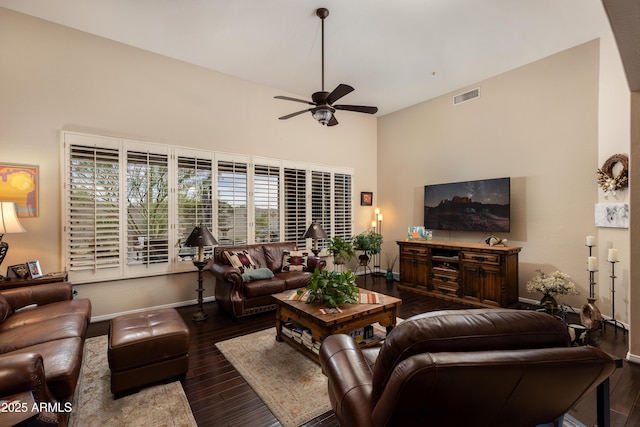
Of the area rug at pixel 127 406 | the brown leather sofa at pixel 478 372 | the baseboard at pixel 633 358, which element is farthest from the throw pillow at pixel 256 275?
the baseboard at pixel 633 358

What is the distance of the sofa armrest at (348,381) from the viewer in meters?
1.29

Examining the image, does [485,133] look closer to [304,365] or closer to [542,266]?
[542,266]

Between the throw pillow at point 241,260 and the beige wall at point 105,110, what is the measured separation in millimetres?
738

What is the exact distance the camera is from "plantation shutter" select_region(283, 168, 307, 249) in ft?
18.5

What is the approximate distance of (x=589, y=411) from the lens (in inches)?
83.1

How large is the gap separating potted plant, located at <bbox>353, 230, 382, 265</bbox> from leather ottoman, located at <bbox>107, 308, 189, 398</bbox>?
14.1ft

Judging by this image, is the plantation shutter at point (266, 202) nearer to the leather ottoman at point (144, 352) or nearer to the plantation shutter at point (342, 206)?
the plantation shutter at point (342, 206)

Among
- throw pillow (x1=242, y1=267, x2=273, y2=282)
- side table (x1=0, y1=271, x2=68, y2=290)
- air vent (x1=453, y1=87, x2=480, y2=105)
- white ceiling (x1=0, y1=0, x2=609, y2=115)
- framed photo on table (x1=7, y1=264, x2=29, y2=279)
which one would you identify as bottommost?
throw pillow (x1=242, y1=267, x2=273, y2=282)

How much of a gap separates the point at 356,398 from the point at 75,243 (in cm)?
411

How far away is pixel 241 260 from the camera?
4445 mm

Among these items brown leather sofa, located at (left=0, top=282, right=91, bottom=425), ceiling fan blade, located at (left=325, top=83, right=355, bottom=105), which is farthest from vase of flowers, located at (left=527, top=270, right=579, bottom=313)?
brown leather sofa, located at (left=0, top=282, right=91, bottom=425)

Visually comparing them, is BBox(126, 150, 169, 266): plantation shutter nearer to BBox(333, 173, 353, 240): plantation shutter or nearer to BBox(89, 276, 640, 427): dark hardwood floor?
BBox(89, 276, 640, 427): dark hardwood floor

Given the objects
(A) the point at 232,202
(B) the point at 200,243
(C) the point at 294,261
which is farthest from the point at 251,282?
(A) the point at 232,202

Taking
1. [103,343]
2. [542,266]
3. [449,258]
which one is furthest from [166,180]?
[542,266]
